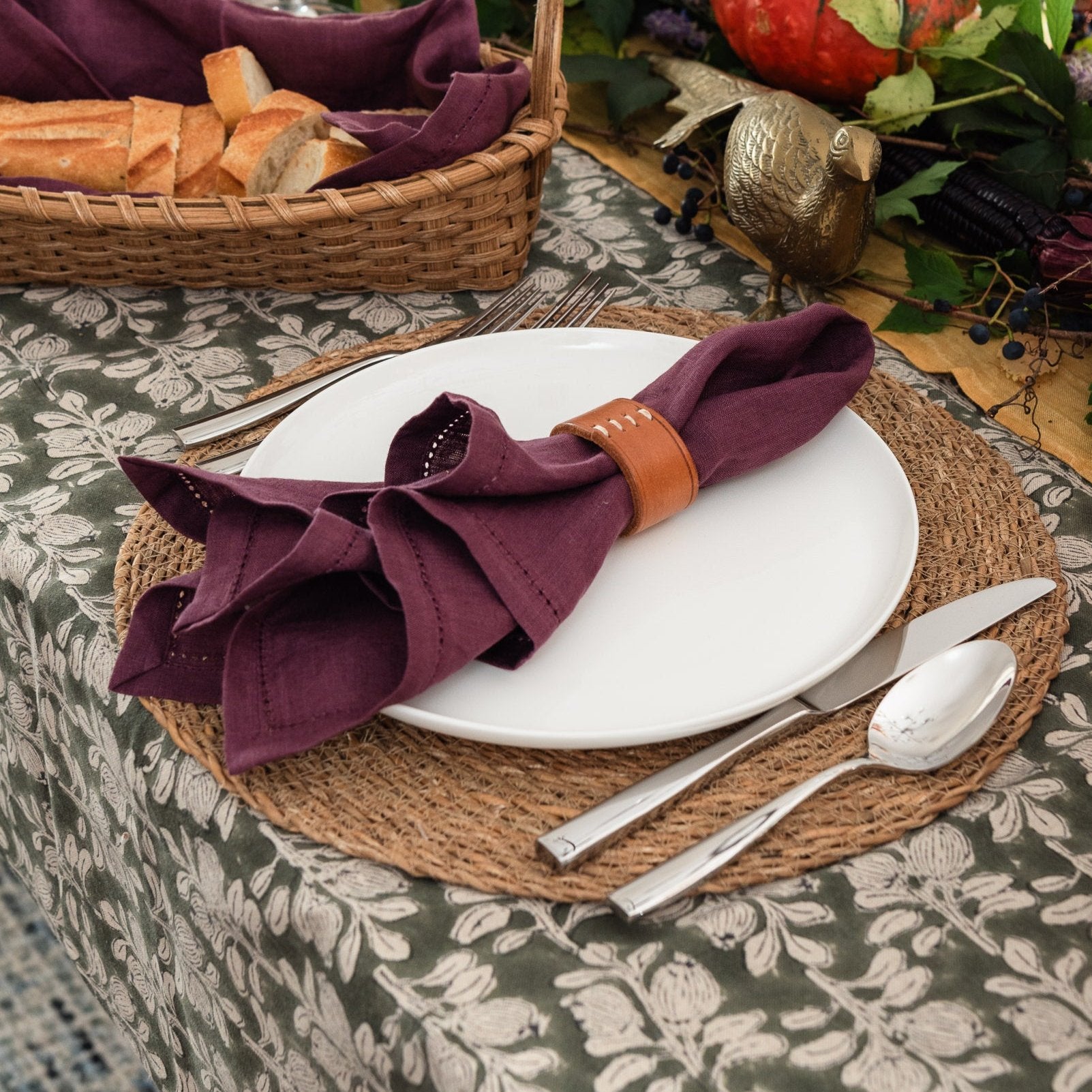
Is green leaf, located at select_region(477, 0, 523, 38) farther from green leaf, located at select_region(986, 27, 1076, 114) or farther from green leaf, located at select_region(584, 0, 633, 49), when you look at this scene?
green leaf, located at select_region(986, 27, 1076, 114)

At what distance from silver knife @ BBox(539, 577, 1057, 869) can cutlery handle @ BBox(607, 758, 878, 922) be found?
0.02 metres

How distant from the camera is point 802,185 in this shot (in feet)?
2.48

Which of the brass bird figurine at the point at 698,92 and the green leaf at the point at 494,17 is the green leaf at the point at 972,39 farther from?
the green leaf at the point at 494,17

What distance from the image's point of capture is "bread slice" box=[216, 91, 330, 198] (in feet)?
2.75

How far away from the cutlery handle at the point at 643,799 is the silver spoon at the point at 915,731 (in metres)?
0.02

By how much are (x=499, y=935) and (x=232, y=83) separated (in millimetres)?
749

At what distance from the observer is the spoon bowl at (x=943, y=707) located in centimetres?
48

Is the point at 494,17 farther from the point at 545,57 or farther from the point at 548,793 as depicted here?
the point at 548,793

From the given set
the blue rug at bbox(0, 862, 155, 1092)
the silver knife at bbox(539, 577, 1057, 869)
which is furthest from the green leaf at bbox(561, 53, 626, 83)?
the blue rug at bbox(0, 862, 155, 1092)

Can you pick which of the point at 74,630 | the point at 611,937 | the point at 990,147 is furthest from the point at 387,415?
the point at 990,147

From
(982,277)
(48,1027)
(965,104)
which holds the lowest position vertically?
(48,1027)

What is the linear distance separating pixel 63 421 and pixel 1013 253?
74 centimetres

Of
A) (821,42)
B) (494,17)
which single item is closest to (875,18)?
(821,42)

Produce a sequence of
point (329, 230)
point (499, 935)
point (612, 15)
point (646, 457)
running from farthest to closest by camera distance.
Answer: point (612, 15) < point (329, 230) < point (646, 457) < point (499, 935)
